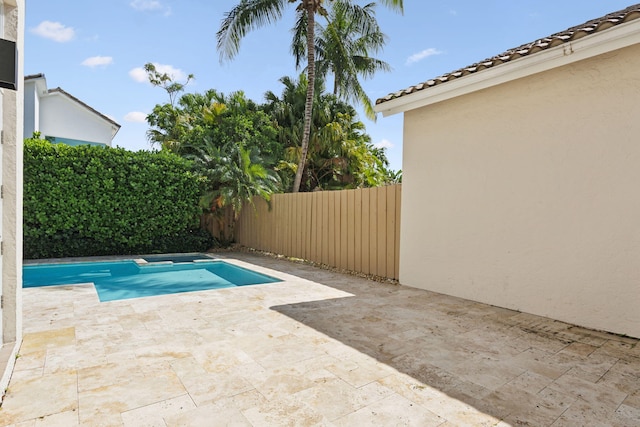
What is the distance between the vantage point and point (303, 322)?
4723mm

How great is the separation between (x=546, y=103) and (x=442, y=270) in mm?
3165

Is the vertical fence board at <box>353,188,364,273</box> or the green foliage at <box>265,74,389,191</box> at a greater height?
the green foliage at <box>265,74,389,191</box>

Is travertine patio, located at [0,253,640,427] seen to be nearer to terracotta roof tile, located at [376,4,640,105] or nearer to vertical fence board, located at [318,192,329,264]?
terracotta roof tile, located at [376,4,640,105]

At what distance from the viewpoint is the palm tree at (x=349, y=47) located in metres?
14.5

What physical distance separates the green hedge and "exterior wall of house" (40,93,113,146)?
8010mm

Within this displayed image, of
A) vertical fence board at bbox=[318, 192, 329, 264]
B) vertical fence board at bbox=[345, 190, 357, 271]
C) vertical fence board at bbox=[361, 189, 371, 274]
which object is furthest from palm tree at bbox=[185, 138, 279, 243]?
vertical fence board at bbox=[361, 189, 371, 274]

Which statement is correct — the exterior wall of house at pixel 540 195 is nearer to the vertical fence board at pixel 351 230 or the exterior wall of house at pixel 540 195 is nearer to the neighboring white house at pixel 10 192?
the vertical fence board at pixel 351 230

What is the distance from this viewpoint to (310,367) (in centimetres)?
333

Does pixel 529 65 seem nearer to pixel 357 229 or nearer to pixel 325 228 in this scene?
pixel 357 229

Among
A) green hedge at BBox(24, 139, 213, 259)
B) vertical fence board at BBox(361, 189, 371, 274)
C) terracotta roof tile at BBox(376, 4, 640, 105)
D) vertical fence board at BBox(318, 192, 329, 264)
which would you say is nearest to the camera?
terracotta roof tile at BBox(376, 4, 640, 105)

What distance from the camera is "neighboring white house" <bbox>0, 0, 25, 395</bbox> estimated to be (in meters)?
3.44

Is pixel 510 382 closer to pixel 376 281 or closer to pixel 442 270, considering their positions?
pixel 442 270

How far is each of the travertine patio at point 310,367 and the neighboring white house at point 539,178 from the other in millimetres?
605

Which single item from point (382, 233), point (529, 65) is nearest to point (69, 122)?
point (382, 233)
